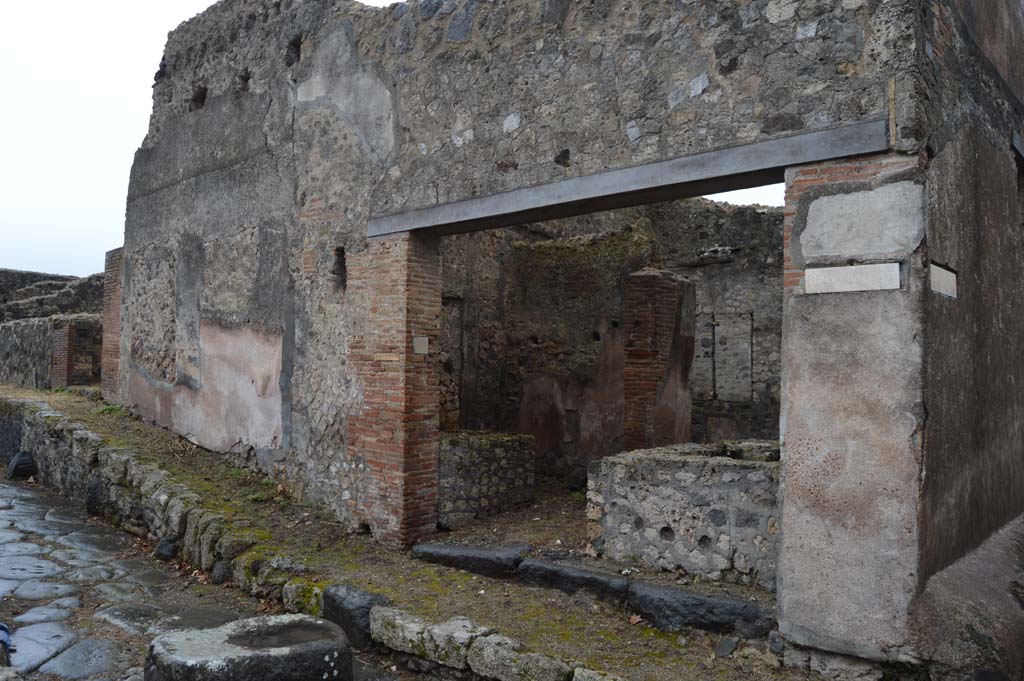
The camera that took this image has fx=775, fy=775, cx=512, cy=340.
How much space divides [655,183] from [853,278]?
1.22 metres

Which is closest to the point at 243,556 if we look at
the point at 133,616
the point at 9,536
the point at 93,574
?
the point at 133,616

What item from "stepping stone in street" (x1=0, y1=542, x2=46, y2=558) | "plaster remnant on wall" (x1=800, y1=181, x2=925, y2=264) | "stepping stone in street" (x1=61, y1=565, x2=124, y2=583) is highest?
"plaster remnant on wall" (x1=800, y1=181, x2=925, y2=264)

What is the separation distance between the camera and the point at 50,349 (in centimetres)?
1220

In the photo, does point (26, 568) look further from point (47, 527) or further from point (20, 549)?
point (47, 527)

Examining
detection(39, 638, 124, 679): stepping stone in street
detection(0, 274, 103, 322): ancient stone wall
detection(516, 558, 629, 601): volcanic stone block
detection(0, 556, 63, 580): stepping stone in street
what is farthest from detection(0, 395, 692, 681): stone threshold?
detection(0, 274, 103, 322): ancient stone wall

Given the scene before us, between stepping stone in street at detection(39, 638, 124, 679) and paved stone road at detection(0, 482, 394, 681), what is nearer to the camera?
stepping stone in street at detection(39, 638, 124, 679)

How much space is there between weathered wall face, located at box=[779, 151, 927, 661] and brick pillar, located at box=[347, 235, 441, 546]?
281cm

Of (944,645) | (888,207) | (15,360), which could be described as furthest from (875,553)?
(15,360)

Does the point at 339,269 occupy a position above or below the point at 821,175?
below

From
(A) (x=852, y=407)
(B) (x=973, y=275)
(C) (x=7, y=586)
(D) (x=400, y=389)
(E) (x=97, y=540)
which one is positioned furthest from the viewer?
(E) (x=97, y=540)

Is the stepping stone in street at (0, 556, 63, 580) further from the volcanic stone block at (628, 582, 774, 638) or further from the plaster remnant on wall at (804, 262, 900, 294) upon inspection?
the plaster remnant on wall at (804, 262, 900, 294)

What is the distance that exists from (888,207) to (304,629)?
3.38 m

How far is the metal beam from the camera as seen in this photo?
147 inches

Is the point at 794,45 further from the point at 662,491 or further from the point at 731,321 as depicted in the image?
the point at 731,321
